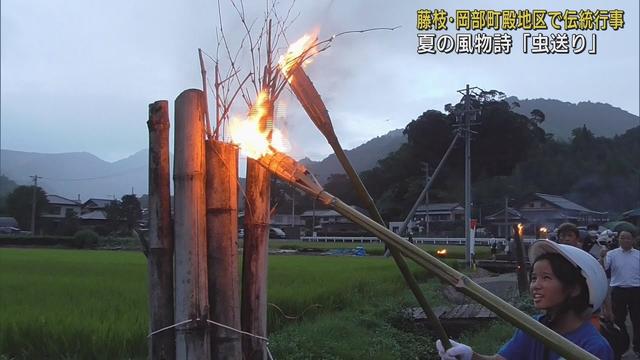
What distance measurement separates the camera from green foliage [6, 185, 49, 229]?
53.0 meters

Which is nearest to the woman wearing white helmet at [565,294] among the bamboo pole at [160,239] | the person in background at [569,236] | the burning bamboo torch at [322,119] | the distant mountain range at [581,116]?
the burning bamboo torch at [322,119]

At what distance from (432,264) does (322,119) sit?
741 millimetres

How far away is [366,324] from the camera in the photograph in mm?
7961

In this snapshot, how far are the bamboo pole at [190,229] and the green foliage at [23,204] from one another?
184 feet

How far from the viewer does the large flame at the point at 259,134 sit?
8.19ft

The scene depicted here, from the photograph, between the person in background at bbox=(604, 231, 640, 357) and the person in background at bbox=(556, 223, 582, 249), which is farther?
the person in background at bbox=(604, 231, 640, 357)

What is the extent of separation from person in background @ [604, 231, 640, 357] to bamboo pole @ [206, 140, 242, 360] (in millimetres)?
5722

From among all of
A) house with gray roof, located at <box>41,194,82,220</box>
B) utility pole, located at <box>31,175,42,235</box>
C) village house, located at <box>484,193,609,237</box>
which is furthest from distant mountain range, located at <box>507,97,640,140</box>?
utility pole, located at <box>31,175,42,235</box>

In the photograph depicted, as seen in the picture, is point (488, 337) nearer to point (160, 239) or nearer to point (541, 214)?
point (160, 239)

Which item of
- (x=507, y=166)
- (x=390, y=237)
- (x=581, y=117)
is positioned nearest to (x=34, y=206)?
(x=507, y=166)

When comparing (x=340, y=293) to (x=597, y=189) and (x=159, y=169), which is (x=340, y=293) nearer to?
(x=159, y=169)

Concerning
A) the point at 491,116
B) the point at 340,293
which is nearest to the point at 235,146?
the point at 340,293

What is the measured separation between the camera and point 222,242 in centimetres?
265

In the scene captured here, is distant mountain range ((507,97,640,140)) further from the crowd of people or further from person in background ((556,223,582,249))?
the crowd of people
